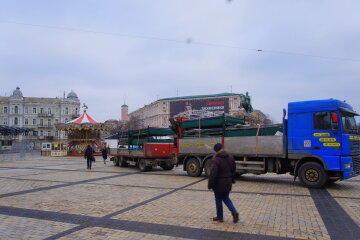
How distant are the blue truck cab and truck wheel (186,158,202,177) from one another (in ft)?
14.5

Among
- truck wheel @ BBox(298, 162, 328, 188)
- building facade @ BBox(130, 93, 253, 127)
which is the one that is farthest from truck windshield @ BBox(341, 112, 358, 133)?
building facade @ BBox(130, 93, 253, 127)

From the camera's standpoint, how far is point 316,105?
35.3 feet

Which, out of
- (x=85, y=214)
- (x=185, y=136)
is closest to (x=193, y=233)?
(x=85, y=214)

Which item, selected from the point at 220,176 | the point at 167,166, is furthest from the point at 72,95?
the point at 220,176

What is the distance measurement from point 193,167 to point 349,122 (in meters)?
6.84

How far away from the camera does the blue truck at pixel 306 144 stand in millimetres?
10219

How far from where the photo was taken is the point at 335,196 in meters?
9.12

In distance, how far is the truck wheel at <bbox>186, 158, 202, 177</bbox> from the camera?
14.2m

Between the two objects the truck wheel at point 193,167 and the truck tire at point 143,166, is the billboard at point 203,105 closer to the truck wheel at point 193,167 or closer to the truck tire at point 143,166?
the truck tire at point 143,166

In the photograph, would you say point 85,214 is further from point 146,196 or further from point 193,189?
point 193,189

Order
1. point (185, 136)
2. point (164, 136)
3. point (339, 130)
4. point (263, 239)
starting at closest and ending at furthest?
point (263, 239), point (339, 130), point (185, 136), point (164, 136)

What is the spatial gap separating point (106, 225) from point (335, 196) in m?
6.86

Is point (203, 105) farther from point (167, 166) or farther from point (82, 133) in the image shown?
point (167, 166)

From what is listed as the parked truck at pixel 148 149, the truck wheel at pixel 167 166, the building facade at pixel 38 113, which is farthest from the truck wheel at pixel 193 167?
the building facade at pixel 38 113
